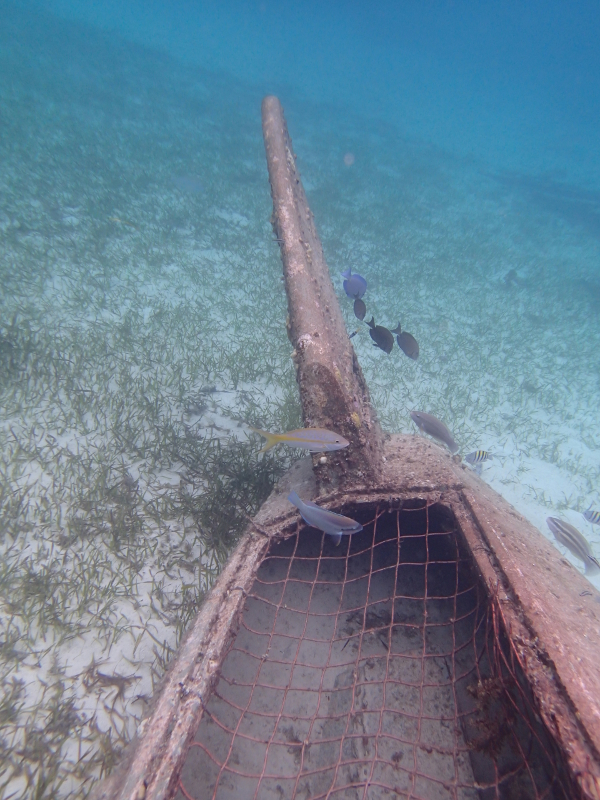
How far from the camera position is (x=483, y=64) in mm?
70000

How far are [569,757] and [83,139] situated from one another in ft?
65.1

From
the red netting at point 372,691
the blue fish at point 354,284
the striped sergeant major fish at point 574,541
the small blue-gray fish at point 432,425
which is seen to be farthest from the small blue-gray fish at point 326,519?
the striped sergeant major fish at point 574,541

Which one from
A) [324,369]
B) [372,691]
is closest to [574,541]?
[372,691]

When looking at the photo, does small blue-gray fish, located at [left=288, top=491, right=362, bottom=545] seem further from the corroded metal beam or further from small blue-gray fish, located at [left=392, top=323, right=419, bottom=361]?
small blue-gray fish, located at [left=392, top=323, right=419, bottom=361]

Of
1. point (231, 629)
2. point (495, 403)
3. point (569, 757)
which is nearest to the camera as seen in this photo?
point (569, 757)

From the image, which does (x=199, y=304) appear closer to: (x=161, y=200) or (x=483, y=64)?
(x=161, y=200)

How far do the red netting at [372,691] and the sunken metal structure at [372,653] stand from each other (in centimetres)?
1

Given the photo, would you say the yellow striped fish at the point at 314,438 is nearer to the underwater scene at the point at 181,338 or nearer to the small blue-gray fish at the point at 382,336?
the underwater scene at the point at 181,338

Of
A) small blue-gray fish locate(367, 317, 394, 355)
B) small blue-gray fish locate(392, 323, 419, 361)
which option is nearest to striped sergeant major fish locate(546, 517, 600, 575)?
small blue-gray fish locate(392, 323, 419, 361)

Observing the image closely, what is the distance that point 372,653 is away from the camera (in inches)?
129

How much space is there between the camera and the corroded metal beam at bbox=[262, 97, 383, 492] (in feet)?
9.91

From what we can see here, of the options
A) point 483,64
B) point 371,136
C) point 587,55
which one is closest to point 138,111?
point 371,136

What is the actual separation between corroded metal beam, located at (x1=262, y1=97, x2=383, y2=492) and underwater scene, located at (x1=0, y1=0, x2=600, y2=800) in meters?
0.96

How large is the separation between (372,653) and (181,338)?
6.26m
